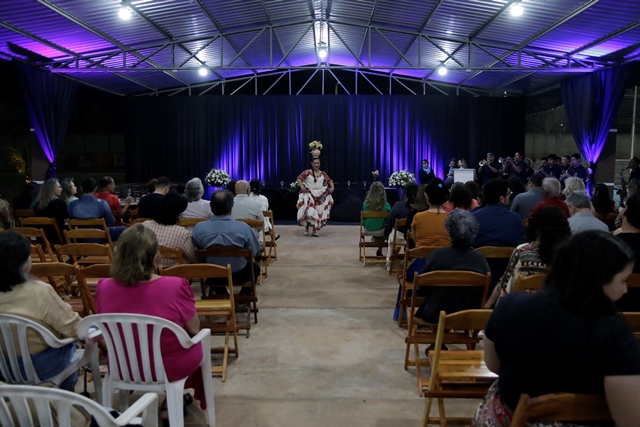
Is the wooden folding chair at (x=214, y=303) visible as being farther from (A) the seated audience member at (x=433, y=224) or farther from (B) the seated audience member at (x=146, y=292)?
(A) the seated audience member at (x=433, y=224)

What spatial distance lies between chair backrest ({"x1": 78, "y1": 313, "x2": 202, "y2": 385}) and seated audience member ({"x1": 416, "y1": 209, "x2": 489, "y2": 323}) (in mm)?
1559

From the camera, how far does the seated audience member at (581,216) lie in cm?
415

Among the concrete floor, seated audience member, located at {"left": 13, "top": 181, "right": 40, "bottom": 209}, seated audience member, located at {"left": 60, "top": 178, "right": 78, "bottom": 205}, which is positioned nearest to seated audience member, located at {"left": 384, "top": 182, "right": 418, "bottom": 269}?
the concrete floor

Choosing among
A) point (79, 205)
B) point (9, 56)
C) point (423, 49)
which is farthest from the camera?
point (423, 49)

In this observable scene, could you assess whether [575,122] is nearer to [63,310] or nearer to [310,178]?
[310,178]

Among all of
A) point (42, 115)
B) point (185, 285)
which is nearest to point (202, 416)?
point (185, 285)

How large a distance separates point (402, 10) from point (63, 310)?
9.60m

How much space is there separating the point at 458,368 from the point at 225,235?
2395 mm

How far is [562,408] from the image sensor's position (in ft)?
5.42

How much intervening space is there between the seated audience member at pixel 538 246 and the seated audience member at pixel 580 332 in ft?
4.36

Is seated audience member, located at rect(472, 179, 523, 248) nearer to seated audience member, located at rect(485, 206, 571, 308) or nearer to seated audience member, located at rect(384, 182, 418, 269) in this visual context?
seated audience member, located at rect(485, 206, 571, 308)

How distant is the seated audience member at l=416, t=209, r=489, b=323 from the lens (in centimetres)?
347

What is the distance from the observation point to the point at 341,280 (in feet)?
22.2

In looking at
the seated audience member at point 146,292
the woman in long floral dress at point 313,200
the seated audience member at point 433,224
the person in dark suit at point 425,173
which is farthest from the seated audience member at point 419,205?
the person in dark suit at point 425,173
